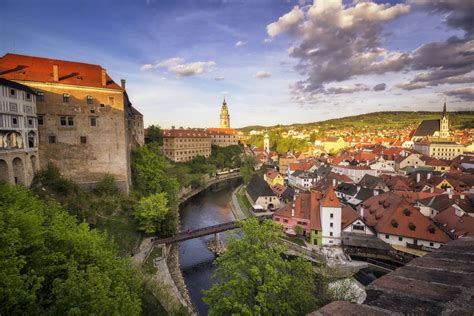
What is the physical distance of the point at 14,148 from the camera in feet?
60.6

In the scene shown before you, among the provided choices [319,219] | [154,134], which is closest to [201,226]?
[319,219]

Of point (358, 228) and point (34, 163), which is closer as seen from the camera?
point (34, 163)

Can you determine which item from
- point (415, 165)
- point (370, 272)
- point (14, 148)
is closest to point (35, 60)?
point (14, 148)

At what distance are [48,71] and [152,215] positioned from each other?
16340mm

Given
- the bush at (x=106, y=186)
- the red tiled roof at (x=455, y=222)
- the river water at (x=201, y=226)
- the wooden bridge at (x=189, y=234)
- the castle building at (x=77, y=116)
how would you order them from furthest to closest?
1. the bush at (x=106, y=186)
2. the wooden bridge at (x=189, y=234)
3. the castle building at (x=77, y=116)
4. the red tiled roof at (x=455, y=222)
5. the river water at (x=201, y=226)

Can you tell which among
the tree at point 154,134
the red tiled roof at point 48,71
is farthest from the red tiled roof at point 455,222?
the tree at point 154,134

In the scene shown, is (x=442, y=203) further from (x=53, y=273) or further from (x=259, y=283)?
(x=53, y=273)

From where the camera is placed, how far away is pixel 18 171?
61.6 feet

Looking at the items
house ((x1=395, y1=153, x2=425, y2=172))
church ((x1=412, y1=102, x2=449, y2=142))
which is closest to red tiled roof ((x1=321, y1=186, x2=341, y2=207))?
house ((x1=395, y1=153, x2=425, y2=172))

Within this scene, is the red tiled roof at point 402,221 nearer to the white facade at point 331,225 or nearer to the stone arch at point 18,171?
the white facade at point 331,225

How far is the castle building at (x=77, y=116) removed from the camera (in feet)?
72.6

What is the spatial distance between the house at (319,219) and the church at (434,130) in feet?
271

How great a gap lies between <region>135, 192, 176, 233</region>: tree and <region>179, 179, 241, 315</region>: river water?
134 inches

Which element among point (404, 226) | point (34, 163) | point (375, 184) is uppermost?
point (34, 163)
